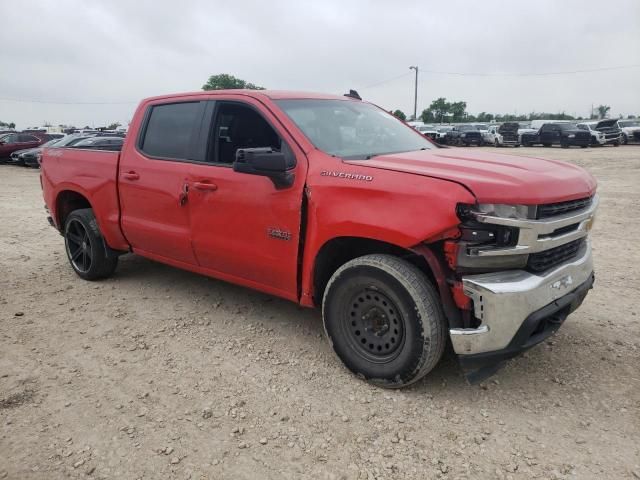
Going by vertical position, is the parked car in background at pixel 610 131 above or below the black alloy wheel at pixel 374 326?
above

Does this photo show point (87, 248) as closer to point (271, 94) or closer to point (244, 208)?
point (244, 208)

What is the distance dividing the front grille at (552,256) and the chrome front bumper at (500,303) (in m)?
0.05

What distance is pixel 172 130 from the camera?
4262 millimetres

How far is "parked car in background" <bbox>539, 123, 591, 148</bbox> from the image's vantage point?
93.1 ft

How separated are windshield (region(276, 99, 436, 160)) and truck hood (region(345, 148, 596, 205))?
0.89ft

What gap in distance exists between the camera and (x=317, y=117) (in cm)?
373

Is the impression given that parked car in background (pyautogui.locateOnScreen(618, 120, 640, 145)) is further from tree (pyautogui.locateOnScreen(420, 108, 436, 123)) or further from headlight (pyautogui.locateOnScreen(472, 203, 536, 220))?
tree (pyautogui.locateOnScreen(420, 108, 436, 123))

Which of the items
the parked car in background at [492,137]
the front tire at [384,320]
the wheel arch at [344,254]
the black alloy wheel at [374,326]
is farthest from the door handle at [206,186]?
the parked car in background at [492,137]

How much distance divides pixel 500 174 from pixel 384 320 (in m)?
1.09

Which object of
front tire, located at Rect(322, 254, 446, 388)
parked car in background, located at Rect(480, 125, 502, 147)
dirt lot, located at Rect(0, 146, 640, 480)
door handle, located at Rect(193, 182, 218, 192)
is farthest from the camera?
parked car in background, located at Rect(480, 125, 502, 147)

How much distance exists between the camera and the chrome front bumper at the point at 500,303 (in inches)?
102

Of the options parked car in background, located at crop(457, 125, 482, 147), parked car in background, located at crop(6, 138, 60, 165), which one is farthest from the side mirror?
parked car in background, located at crop(457, 125, 482, 147)

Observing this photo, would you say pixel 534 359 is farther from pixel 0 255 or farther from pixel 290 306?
pixel 0 255

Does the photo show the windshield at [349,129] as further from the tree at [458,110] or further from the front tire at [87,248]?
the tree at [458,110]
